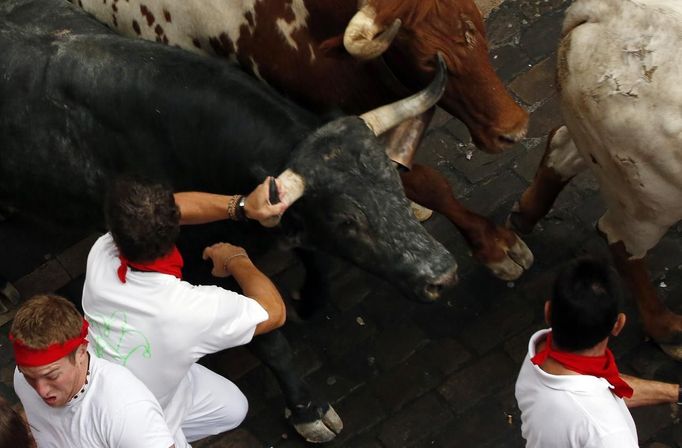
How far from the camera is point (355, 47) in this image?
4.25m

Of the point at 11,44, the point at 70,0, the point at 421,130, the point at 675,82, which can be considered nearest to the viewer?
the point at 675,82

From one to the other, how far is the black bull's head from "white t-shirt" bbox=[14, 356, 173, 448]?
1.08 meters

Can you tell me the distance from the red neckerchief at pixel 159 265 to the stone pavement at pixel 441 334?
5.92ft

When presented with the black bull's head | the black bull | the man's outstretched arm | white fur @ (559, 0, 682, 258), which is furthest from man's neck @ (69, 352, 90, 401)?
white fur @ (559, 0, 682, 258)

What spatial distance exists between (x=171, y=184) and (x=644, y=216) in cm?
228

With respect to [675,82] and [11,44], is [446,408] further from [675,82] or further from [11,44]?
[11,44]

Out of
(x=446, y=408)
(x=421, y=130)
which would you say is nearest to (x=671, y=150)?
(x=421, y=130)

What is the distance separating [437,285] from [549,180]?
150 centimetres

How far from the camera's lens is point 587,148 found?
15.2 ft

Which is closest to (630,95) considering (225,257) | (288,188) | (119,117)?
(288,188)

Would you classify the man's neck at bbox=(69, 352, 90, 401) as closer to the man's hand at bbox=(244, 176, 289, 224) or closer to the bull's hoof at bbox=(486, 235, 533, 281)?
the man's hand at bbox=(244, 176, 289, 224)

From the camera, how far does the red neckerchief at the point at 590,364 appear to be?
3383 mm

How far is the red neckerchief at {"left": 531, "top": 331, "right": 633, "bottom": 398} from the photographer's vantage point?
338cm

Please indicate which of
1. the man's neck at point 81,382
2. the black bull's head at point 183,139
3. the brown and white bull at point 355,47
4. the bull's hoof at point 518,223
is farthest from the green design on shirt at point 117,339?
the bull's hoof at point 518,223
